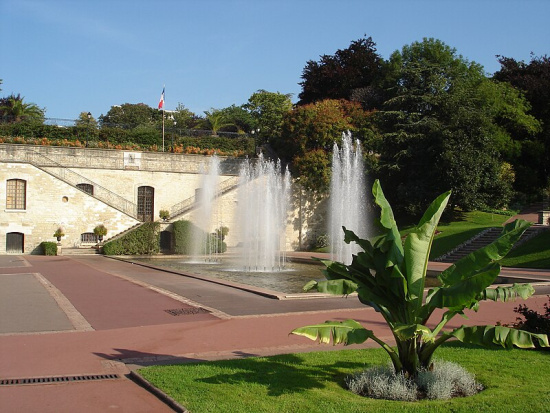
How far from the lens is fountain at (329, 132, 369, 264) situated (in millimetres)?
29966

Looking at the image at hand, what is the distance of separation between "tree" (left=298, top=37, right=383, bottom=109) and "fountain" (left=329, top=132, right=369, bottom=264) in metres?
11.5

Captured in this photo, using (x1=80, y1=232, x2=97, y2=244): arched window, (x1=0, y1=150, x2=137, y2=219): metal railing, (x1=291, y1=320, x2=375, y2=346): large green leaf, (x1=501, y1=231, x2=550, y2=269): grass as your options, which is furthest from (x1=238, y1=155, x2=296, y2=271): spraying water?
(x1=291, y1=320, x2=375, y2=346): large green leaf

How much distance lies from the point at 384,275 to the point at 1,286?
1442cm

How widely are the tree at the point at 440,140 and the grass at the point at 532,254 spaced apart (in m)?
8.39

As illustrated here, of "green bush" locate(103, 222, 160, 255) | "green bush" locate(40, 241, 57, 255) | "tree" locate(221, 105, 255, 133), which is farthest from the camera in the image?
"tree" locate(221, 105, 255, 133)

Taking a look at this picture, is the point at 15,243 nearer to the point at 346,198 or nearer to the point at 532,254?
the point at 346,198

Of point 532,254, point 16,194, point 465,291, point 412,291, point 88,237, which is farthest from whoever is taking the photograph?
point 88,237

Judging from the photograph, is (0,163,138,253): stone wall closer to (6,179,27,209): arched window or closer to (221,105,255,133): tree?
(6,179,27,209): arched window

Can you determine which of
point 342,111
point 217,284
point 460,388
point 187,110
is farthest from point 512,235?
point 187,110

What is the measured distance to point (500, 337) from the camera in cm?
664

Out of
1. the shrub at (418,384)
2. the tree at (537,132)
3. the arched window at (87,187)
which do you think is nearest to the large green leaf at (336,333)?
the shrub at (418,384)

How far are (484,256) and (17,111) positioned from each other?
5346 cm

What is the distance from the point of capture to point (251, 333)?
1077 cm

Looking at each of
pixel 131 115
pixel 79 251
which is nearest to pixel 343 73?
pixel 79 251
